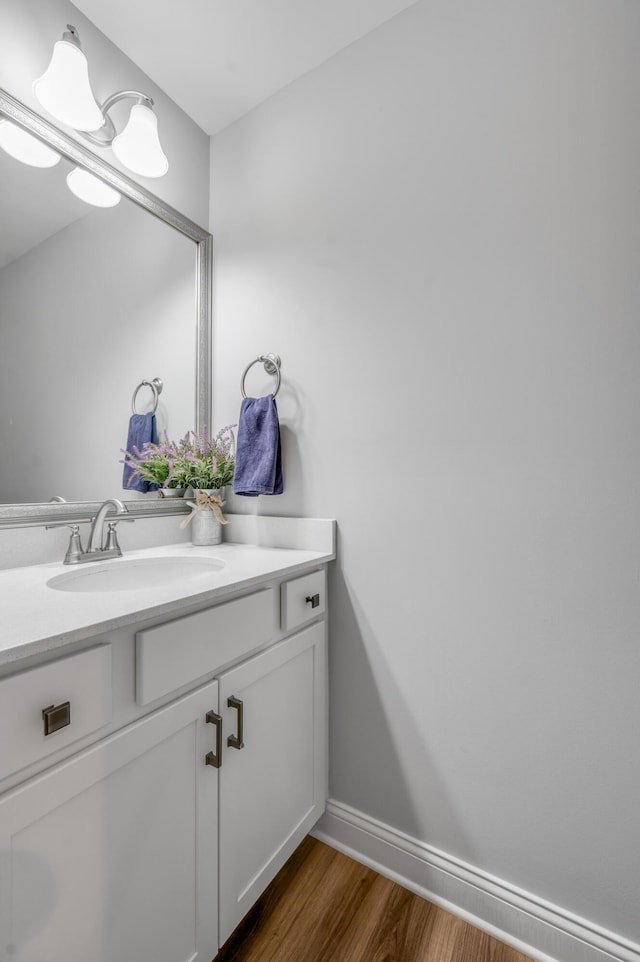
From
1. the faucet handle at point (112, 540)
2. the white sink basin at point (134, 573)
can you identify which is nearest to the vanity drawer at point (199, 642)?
the white sink basin at point (134, 573)

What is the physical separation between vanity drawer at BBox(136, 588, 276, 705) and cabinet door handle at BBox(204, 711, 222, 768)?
8 cm

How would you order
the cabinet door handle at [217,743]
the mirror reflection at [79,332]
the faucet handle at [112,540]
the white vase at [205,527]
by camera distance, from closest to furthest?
the cabinet door handle at [217,743], the mirror reflection at [79,332], the faucet handle at [112,540], the white vase at [205,527]

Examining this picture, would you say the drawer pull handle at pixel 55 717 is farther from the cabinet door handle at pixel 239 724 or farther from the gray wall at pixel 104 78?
the gray wall at pixel 104 78

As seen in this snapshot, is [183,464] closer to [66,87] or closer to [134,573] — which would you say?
[134,573]

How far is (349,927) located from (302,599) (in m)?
0.77

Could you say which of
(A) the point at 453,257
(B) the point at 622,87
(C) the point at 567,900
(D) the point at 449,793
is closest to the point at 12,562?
(D) the point at 449,793

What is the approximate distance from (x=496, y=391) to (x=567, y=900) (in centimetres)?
116

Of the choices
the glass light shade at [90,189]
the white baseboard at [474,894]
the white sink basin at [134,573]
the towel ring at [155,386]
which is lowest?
the white baseboard at [474,894]

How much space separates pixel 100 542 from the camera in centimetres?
122

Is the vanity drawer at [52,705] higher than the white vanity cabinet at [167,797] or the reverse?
higher

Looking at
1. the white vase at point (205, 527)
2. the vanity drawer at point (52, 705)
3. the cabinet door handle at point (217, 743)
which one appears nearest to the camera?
the vanity drawer at point (52, 705)

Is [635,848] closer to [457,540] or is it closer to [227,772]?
[457,540]

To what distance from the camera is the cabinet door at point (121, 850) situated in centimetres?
60

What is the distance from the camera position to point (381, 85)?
1.29m
